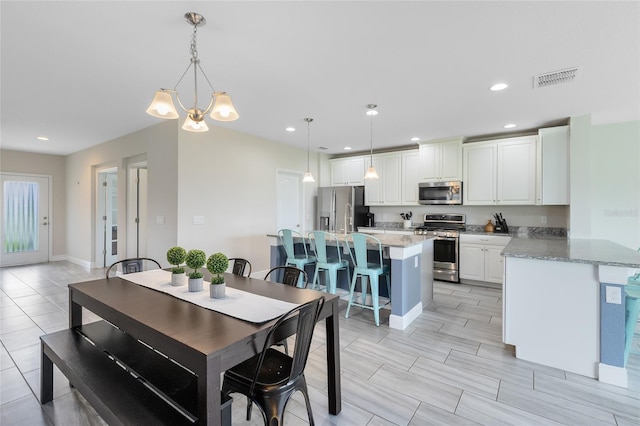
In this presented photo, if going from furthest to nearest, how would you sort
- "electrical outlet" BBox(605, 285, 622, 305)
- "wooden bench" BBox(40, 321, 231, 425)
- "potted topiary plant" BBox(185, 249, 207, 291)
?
"electrical outlet" BBox(605, 285, 622, 305) → "potted topiary plant" BBox(185, 249, 207, 291) → "wooden bench" BBox(40, 321, 231, 425)

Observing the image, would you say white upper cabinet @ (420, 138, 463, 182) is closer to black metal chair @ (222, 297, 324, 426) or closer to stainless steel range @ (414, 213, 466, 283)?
stainless steel range @ (414, 213, 466, 283)

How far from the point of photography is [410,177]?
5828mm

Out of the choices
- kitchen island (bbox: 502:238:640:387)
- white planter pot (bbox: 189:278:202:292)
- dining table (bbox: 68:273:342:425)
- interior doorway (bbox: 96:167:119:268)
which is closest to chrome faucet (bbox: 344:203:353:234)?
kitchen island (bbox: 502:238:640:387)

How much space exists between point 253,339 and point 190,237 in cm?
332

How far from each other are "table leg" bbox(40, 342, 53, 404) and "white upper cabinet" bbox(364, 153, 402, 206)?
5310mm

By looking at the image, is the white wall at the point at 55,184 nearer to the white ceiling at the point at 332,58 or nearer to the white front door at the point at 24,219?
the white front door at the point at 24,219

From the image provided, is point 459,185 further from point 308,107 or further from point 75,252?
point 75,252

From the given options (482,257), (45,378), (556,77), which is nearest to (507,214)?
(482,257)

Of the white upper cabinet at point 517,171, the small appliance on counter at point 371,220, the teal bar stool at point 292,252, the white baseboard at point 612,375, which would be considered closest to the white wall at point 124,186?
the teal bar stool at point 292,252

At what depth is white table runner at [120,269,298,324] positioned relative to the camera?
1.56 m

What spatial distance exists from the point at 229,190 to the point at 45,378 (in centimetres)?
320

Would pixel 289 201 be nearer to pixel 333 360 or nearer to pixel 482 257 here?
pixel 482 257

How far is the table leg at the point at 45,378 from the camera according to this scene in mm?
1970

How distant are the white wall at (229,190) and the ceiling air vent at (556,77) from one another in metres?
3.96
